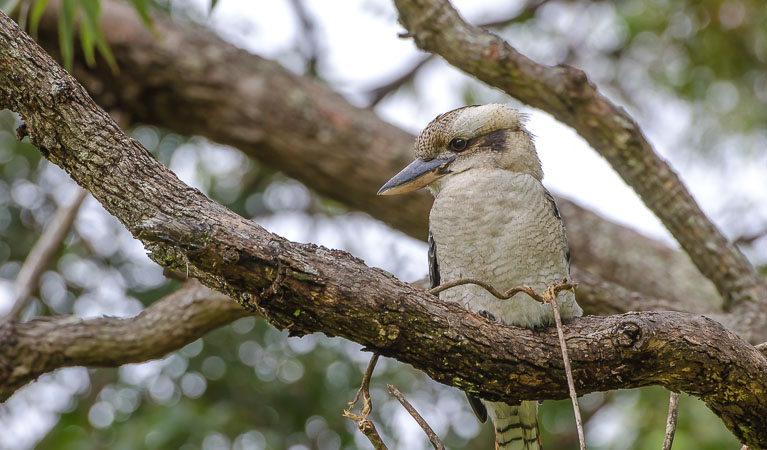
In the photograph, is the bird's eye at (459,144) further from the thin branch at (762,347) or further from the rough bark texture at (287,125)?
the rough bark texture at (287,125)

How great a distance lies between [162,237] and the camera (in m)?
1.41

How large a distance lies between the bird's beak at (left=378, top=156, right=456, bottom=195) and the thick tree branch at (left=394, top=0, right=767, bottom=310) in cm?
52

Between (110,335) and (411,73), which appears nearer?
(110,335)

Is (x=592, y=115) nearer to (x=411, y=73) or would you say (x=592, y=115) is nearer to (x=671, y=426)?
(x=671, y=426)

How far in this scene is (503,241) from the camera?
218 centimetres

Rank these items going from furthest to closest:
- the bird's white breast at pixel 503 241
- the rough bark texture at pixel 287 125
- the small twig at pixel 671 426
A: 1. the rough bark texture at pixel 287 125
2. the bird's white breast at pixel 503 241
3. the small twig at pixel 671 426

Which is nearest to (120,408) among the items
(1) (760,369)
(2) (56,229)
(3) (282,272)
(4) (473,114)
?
(2) (56,229)

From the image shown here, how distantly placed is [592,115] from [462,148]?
0.58m

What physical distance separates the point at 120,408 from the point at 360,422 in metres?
2.37

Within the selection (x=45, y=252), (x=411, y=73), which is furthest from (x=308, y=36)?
(x=45, y=252)

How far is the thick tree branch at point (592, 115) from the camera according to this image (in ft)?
8.88

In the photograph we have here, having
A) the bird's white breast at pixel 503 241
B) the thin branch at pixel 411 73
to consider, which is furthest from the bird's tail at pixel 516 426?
the thin branch at pixel 411 73

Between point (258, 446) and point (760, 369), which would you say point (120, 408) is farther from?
point (760, 369)

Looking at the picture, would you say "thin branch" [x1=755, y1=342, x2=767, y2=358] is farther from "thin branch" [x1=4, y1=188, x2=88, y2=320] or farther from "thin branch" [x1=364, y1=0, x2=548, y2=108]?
"thin branch" [x1=364, y1=0, x2=548, y2=108]
